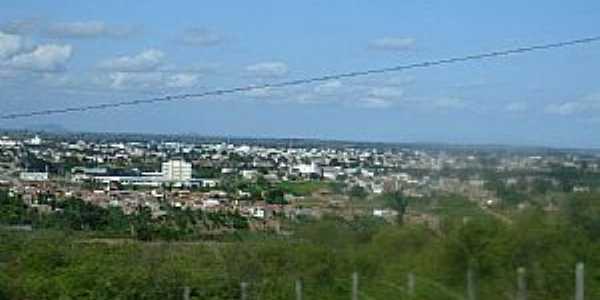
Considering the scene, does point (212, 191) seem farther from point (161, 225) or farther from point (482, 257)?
point (482, 257)

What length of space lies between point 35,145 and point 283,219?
623cm

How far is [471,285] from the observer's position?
928 cm

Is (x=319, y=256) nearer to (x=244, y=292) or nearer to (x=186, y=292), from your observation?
(x=244, y=292)

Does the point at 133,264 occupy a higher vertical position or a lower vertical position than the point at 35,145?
lower

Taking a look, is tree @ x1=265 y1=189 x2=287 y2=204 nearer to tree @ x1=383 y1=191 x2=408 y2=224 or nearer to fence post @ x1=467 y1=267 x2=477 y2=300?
tree @ x1=383 y1=191 x2=408 y2=224

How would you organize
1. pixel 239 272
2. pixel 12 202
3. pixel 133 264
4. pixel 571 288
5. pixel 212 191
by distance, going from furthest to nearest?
pixel 212 191 < pixel 12 202 < pixel 133 264 < pixel 239 272 < pixel 571 288

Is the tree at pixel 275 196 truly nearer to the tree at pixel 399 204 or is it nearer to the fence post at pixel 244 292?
the tree at pixel 399 204

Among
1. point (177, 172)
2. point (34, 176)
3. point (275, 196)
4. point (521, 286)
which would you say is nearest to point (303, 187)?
point (275, 196)

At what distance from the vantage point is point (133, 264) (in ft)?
52.9

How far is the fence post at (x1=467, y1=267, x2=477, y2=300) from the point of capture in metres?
9.11

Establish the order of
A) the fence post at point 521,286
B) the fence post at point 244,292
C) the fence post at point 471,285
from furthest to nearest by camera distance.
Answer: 1. the fence post at point 244,292
2. the fence post at point 471,285
3. the fence post at point 521,286

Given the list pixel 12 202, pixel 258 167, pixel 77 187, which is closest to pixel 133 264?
pixel 12 202

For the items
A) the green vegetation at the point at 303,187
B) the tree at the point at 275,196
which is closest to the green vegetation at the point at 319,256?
the tree at the point at 275,196

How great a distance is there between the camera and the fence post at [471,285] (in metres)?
9.11
